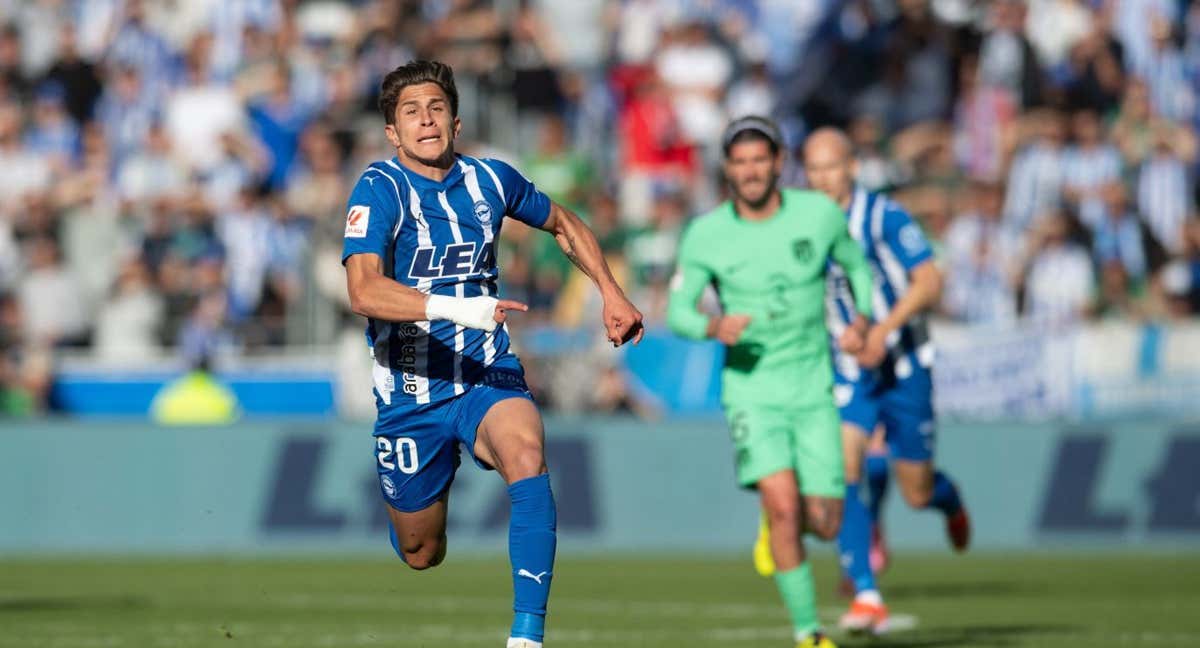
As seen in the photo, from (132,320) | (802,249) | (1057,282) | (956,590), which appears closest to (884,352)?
(802,249)

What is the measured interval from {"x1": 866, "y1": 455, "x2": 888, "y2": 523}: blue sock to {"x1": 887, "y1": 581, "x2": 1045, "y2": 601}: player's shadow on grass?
2.90ft

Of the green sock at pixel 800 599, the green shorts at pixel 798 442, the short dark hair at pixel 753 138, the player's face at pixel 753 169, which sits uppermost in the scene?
the short dark hair at pixel 753 138

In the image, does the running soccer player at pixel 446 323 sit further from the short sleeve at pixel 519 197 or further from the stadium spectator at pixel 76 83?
the stadium spectator at pixel 76 83

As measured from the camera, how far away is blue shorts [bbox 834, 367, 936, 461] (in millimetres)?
12531

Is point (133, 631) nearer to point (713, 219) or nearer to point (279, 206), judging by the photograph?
point (713, 219)

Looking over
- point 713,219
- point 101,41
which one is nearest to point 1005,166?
point 101,41

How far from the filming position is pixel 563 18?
80.6 feet

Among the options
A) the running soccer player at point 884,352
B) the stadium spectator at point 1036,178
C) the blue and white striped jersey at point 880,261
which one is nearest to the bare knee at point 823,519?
the running soccer player at point 884,352

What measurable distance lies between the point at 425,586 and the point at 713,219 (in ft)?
20.1

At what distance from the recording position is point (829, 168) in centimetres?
1202

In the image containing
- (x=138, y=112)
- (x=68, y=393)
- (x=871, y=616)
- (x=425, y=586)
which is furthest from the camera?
(x=138, y=112)

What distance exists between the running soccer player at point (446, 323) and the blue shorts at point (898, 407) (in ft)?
13.0

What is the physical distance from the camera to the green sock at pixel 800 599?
32.3 feet

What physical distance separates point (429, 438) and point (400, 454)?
0.16 metres
